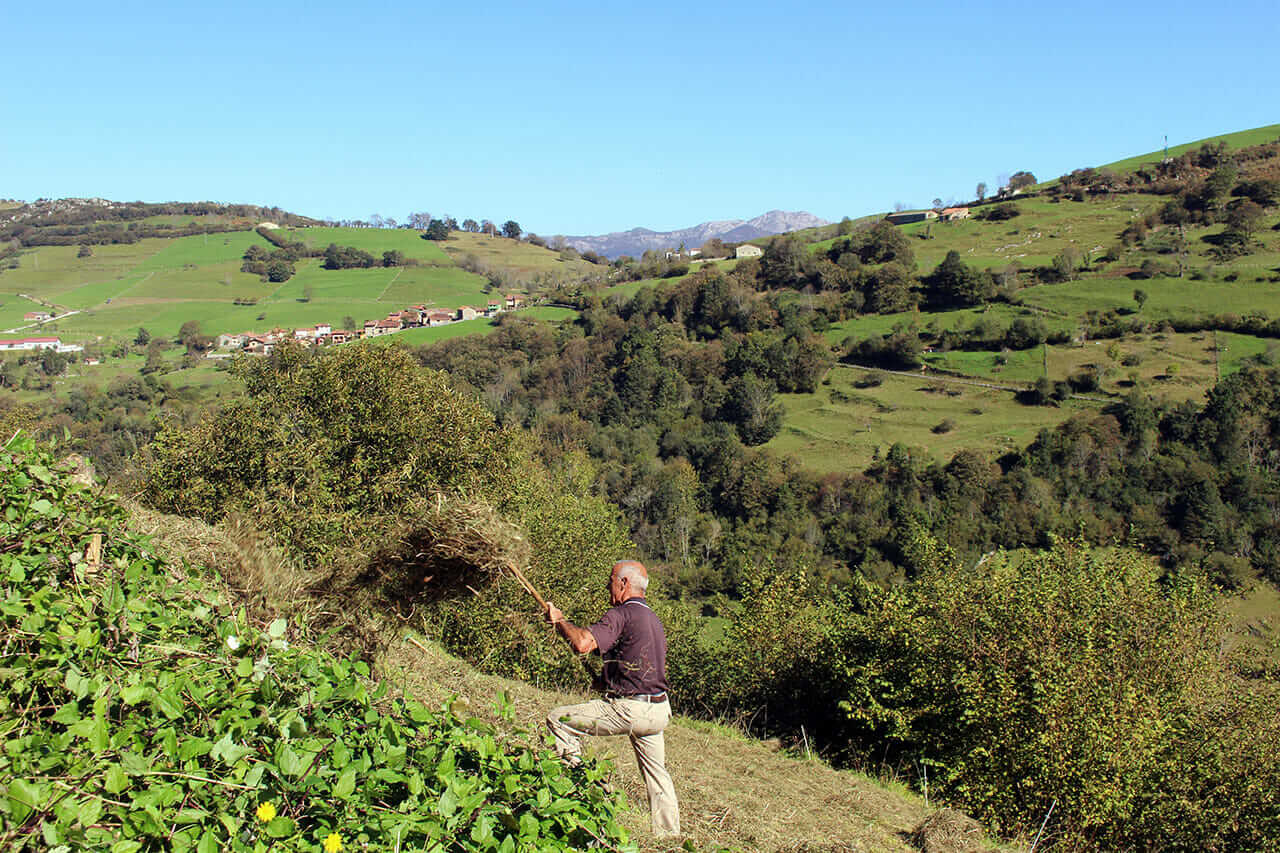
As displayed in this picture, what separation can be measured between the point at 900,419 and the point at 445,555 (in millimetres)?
74581

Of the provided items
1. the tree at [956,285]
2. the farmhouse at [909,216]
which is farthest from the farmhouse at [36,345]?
the farmhouse at [909,216]

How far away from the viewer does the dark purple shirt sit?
5938 mm

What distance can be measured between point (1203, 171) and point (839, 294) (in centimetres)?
6390

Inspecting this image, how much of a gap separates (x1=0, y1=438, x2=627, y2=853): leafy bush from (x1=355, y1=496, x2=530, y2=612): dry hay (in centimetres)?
232

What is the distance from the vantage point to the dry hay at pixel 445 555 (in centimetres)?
692

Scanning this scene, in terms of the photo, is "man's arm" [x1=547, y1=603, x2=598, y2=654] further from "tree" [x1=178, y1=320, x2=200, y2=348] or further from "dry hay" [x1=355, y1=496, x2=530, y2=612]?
"tree" [x1=178, y1=320, x2=200, y2=348]

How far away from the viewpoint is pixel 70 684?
359cm

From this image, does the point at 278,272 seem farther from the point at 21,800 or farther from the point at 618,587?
the point at 21,800

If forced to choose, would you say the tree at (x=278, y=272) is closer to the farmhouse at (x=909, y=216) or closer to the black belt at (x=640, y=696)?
the farmhouse at (x=909, y=216)

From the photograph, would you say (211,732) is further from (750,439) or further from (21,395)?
(21,395)

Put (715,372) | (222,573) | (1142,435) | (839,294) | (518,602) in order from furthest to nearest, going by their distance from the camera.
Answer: (839,294)
(715,372)
(1142,435)
(518,602)
(222,573)

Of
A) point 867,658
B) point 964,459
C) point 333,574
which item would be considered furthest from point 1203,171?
point 333,574

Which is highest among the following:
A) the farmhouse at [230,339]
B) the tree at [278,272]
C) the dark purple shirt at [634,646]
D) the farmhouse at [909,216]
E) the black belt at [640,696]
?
the farmhouse at [909,216]

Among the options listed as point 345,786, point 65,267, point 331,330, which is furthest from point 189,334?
point 345,786
